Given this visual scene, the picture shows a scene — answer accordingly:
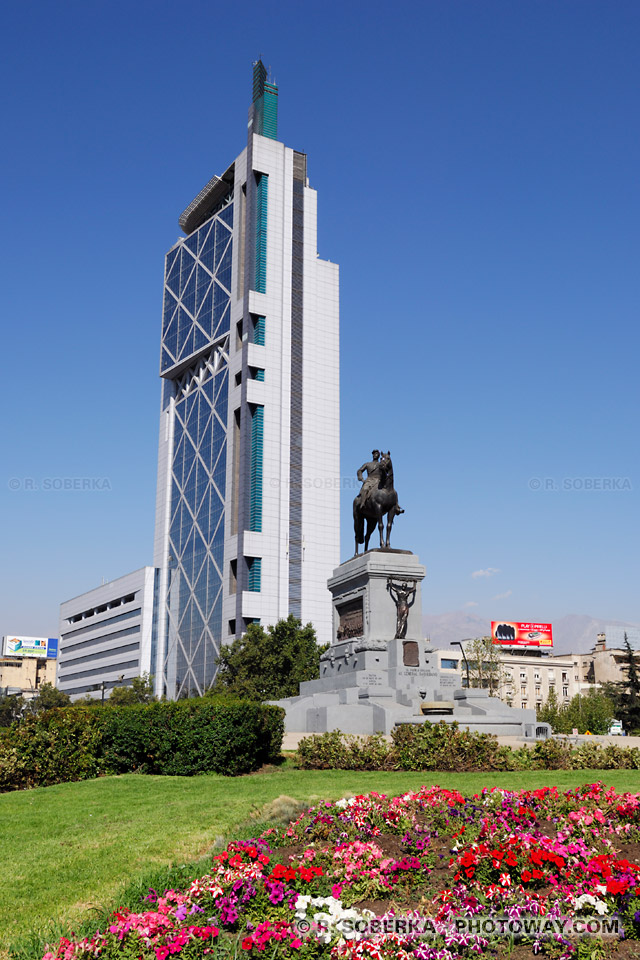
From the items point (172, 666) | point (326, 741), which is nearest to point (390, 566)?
point (326, 741)

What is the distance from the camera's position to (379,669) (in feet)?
105

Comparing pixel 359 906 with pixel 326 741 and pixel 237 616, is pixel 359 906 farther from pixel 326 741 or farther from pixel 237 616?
pixel 237 616

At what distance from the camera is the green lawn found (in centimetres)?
880

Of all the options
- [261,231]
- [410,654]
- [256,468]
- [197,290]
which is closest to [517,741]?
[410,654]

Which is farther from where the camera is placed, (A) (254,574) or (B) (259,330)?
(B) (259,330)

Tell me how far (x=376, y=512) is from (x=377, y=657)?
6.29 metres

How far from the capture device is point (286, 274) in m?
114

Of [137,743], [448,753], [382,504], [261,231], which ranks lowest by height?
[448,753]

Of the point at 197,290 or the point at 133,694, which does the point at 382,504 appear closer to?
the point at 133,694

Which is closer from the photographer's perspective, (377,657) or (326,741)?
(326,741)

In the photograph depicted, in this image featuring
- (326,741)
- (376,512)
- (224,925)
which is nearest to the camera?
(224,925)

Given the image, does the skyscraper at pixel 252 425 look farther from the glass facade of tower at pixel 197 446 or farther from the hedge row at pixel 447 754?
the hedge row at pixel 447 754

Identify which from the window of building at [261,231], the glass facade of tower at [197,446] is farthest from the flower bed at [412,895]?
the window of building at [261,231]

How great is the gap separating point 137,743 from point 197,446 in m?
106
